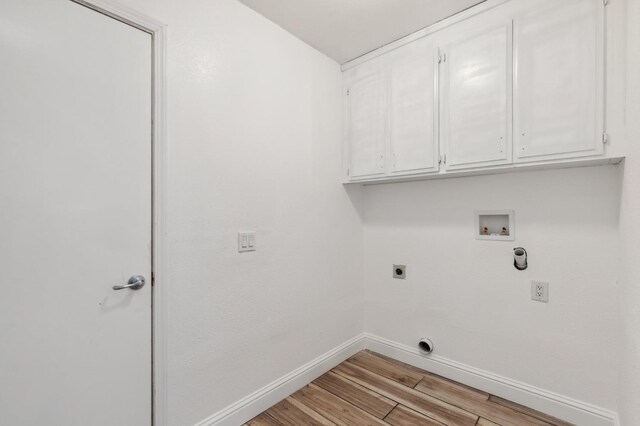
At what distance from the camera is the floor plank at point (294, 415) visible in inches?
69.7

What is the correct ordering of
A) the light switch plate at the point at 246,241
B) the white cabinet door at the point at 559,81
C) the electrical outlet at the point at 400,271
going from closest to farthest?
the white cabinet door at the point at 559,81
the light switch plate at the point at 246,241
the electrical outlet at the point at 400,271

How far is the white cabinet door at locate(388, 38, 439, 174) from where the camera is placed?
2051mm

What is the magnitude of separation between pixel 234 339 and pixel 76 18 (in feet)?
5.83

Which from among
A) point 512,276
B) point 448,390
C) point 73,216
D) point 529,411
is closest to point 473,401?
point 448,390

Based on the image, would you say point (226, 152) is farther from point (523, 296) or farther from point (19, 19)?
point (523, 296)

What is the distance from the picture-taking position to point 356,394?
2049 mm

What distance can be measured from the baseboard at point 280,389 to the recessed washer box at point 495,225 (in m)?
1.47

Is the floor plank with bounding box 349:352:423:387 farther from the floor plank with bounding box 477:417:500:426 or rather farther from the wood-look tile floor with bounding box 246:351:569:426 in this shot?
the floor plank with bounding box 477:417:500:426

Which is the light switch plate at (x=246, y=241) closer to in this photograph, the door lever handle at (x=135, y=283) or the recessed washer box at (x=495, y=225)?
the door lever handle at (x=135, y=283)

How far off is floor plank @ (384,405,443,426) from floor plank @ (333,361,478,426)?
1.6 inches

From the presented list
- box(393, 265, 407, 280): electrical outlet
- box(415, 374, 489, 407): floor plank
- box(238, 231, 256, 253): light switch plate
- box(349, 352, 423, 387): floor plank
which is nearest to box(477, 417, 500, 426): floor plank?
box(415, 374, 489, 407): floor plank

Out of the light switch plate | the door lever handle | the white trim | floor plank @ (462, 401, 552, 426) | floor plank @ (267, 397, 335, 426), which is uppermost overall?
the white trim

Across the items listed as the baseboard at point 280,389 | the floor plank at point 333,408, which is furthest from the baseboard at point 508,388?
the floor plank at point 333,408

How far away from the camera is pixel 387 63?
7.47 ft
